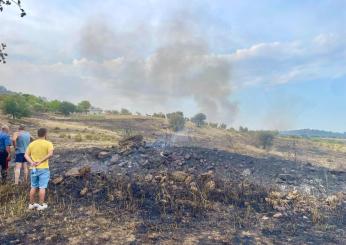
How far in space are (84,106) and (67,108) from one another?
9.00 meters

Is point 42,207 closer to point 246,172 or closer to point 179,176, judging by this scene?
point 179,176

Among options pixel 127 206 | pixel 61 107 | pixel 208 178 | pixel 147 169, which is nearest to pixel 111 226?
pixel 127 206

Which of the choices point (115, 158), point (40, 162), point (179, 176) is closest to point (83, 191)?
point (40, 162)

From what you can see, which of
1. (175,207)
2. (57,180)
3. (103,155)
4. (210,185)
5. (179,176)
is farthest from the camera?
(103,155)

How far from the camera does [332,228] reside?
7.72m

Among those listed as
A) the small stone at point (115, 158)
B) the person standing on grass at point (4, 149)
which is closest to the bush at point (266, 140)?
the small stone at point (115, 158)

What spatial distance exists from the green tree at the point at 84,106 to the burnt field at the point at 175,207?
4554 centimetres

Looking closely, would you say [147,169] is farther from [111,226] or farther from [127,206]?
[111,226]

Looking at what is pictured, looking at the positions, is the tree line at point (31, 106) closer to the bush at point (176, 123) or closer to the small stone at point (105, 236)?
the bush at point (176, 123)

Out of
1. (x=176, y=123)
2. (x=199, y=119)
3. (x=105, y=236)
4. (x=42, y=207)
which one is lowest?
(x=105, y=236)

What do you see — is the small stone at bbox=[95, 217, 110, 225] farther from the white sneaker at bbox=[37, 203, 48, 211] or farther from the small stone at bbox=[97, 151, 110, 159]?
the small stone at bbox=[97, 151, 110, 159]

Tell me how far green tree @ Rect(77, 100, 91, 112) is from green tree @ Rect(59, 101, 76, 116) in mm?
2543

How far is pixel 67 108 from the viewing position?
51.3m

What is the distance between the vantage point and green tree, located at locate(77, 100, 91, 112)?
186 ft
